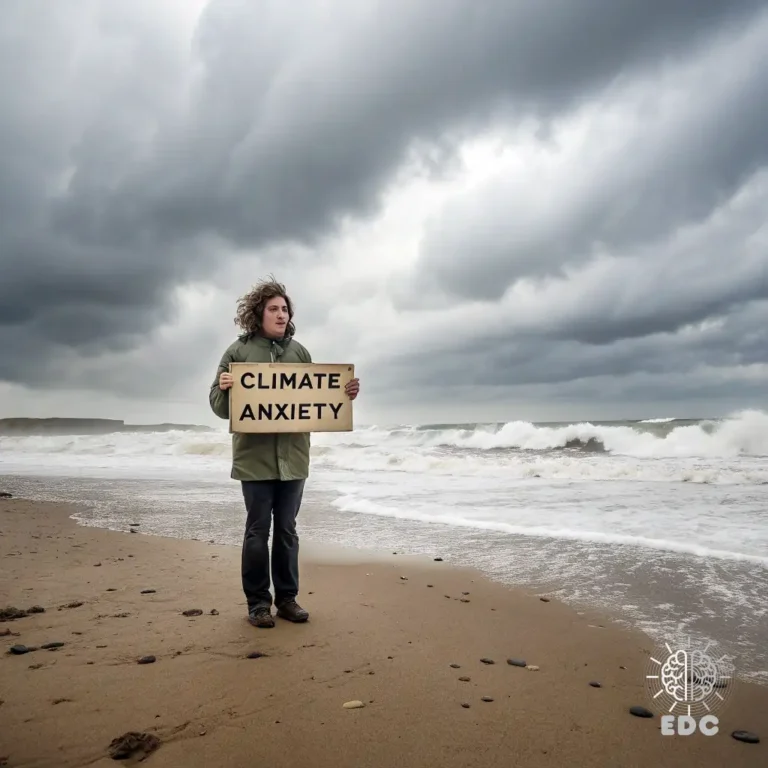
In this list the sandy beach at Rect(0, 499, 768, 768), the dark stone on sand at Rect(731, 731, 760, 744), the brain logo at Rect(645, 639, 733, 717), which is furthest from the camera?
the brain logo at Rect(645, 639, 733, 717)

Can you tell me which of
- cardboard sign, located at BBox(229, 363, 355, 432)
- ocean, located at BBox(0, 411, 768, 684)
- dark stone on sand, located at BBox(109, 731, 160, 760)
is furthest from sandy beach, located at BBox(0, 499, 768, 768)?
cardboard sign, located at BBox(229, 363, 355, 432)

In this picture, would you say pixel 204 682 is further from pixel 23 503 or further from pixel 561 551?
pixel 23 503

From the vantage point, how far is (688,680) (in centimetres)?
322

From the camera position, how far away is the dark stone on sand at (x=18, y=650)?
10.9 feet

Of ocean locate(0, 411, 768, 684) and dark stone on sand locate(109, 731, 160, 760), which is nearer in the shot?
dark stone on sand locate(109, 731, 160, 760)

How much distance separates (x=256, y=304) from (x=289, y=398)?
81 cm

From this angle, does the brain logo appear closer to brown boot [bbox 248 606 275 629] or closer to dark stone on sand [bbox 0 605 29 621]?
brown boot [bbox 248 606 275 629]

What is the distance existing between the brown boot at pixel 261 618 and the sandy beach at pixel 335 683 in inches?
2.9

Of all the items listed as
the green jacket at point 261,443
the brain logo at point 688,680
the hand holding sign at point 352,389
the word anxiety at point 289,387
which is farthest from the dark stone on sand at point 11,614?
the brain logo at point 688,680

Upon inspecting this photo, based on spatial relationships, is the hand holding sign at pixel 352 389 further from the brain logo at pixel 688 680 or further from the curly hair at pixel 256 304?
the brain logo at pixel 688 680

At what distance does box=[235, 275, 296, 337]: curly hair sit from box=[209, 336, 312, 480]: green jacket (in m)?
0.09

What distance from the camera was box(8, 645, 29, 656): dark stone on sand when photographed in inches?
131

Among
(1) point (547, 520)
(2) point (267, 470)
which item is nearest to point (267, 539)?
(2) point (267, 470)

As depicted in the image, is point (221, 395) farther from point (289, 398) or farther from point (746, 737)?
point (746, 737)
